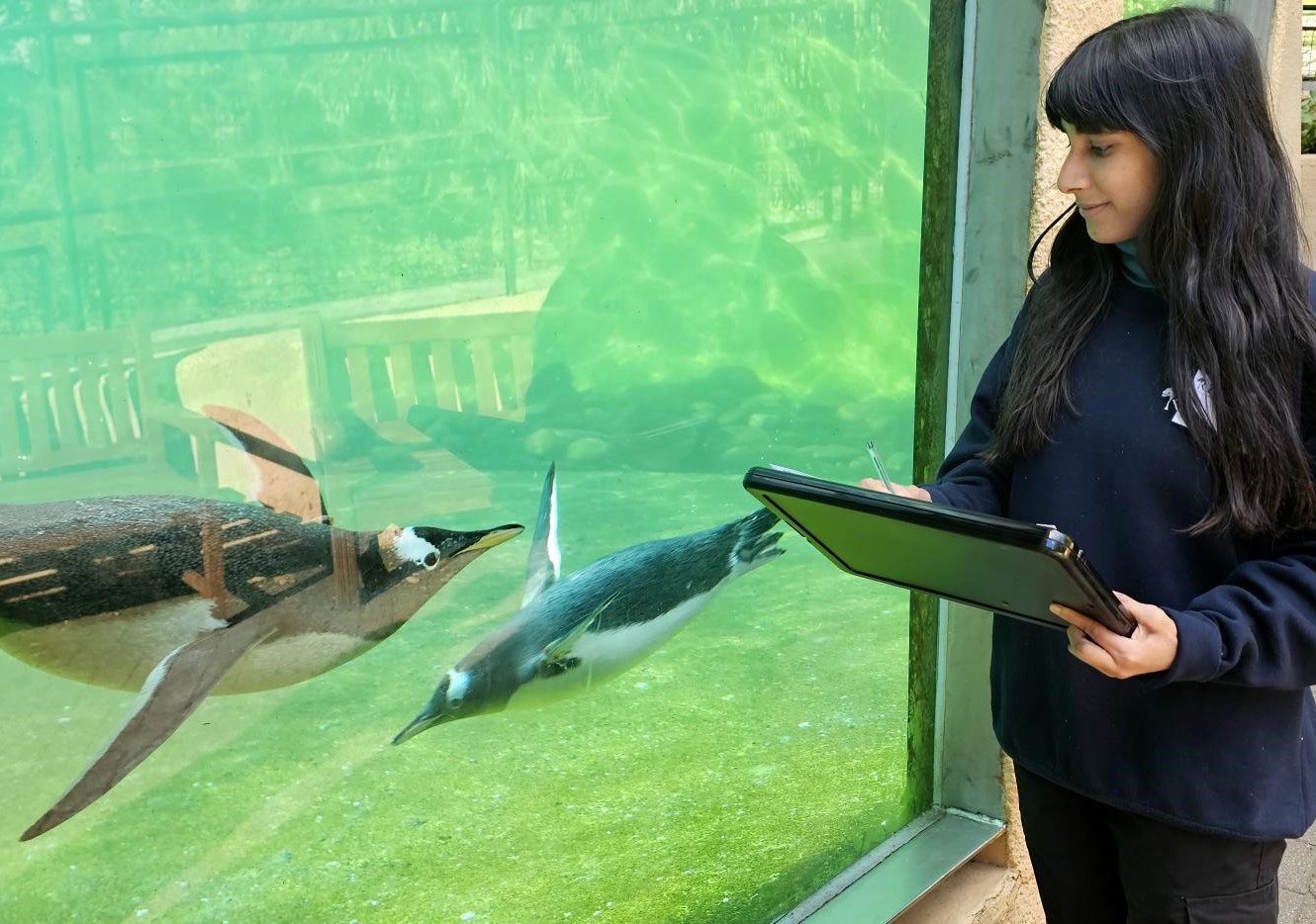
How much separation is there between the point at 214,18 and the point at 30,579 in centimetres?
72

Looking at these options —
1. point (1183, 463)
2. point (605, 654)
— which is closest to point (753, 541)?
point (605, 654)

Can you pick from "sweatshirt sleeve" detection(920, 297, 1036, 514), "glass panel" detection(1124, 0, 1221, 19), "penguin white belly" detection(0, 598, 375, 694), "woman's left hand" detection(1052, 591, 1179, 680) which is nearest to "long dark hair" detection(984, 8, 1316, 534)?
"woman's left hand" detection(1052, 591, 1179, 680)

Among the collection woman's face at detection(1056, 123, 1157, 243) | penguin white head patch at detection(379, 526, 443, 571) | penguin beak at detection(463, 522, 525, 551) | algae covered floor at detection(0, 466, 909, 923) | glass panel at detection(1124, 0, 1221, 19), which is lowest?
algae covered floor at detection(0, 466, 909, 923)

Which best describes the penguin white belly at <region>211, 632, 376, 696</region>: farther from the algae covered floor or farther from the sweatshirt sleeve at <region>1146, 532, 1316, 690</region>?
the sweatshirt sleeve at <region>1146, 532, 1316, 690</region>

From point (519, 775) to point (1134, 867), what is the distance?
96 cm

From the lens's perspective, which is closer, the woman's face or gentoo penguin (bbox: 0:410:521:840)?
gentoo penguin (bbox: 0:410:521:840)

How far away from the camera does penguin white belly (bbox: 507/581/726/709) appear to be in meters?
2.24

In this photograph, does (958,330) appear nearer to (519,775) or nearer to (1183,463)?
(1183,463)

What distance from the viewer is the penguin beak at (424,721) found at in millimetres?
2029

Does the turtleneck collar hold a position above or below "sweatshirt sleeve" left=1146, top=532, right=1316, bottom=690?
above

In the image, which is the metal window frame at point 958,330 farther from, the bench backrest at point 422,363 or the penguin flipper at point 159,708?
the penguin flipper at point 159,708

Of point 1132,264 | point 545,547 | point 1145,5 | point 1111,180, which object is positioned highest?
point 1145,5

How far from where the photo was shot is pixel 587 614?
2.30m

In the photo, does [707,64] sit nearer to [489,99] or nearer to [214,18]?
[489,99]
